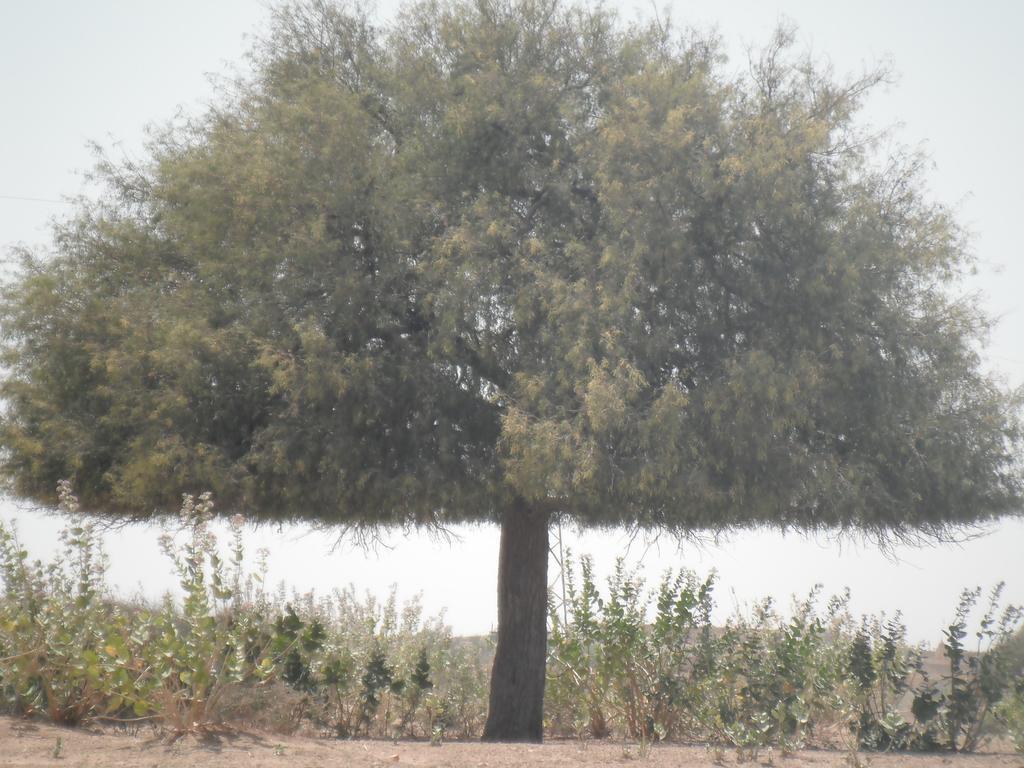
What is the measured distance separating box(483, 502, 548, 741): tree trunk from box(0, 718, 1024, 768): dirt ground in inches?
110

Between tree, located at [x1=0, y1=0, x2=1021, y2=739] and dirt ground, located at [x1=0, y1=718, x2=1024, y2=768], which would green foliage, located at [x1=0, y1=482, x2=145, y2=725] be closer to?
→ dirt ground, located at [x1=0, y1=718, x2=1024, y2=768]

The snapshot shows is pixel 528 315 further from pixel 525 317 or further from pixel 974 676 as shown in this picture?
pixel 974 676

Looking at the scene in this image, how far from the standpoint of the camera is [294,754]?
300 inches

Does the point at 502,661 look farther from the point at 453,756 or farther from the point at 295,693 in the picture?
the point at 453,756

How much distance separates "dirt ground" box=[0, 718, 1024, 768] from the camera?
23.6ft

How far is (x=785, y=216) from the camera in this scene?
10.3 meters

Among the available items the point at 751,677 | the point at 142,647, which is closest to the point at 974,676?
the point at 751,677

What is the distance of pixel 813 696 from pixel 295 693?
503 cm

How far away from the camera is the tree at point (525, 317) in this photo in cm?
999

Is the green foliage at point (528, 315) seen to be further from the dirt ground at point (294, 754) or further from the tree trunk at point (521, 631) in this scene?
the dirt ground at point (294, 754)

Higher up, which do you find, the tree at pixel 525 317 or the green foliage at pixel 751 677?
the tree at pixel 525 317

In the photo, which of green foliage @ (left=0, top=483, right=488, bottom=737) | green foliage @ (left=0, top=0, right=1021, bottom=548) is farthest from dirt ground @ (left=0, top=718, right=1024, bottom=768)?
green foliage @ (left=0, top=0, right=1021, bottom=548)

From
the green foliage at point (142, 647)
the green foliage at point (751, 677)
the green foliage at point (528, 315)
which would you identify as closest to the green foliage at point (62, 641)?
the green foliage at point (142, 647)

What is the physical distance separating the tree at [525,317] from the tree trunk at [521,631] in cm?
5
